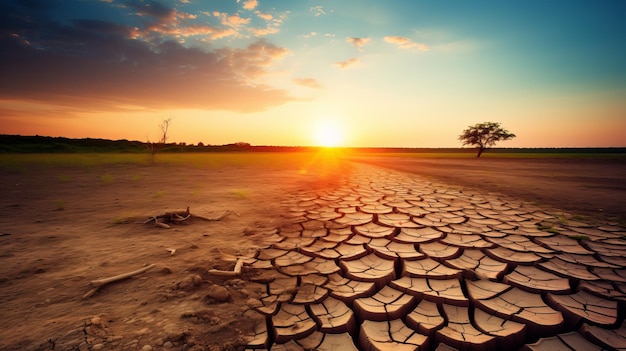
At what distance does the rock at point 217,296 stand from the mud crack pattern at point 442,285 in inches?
8.7

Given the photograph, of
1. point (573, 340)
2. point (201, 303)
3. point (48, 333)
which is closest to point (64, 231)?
point (48, 333)

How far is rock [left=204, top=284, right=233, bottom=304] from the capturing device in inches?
62.3

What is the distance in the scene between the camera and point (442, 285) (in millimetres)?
1797

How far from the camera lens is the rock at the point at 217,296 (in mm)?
1583

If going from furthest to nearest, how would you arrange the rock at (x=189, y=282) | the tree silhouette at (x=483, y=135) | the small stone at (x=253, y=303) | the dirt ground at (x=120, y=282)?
the tree silhouette at (x=483, y=135), the rock at (x=189, y=282), the small stone at (x=253, y=303), the dirt ground at (x=120, y=282)

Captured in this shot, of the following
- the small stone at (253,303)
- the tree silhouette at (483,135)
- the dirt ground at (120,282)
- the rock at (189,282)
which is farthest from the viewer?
the tree silhouette at (483,135)

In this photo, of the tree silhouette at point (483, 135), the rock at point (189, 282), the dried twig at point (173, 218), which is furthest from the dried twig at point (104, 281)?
the tree silhouette at point (483, 135)

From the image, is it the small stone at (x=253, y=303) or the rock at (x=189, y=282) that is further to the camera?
the rock at (x=189, y=282)

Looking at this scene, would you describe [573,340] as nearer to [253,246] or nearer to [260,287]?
[260,287]

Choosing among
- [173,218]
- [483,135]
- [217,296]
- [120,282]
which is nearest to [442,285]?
[217,296]

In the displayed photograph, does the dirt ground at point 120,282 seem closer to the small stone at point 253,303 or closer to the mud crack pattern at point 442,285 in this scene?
the small stone at point 253,303

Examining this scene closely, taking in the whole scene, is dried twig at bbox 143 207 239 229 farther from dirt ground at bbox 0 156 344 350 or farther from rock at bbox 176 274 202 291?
rock at bbox 176 274 202 291

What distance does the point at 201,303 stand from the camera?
5.10 feet

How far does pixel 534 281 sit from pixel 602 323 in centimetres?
45
